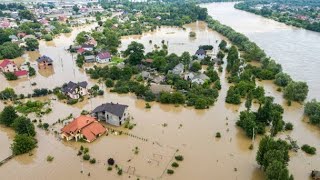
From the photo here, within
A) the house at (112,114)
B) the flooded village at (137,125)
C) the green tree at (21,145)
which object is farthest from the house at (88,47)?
the green tree at (21,145)

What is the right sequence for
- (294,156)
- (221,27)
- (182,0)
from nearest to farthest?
1. (294,156)
2. (221,27)
3. (182,0)

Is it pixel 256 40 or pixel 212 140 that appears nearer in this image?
pixel 212 140

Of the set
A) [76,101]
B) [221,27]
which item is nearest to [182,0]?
[221,27]

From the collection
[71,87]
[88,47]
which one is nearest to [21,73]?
[71,87]

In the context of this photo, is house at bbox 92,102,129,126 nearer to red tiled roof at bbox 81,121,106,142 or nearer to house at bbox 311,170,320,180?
red tiled roof at bbox 81,121,106,142

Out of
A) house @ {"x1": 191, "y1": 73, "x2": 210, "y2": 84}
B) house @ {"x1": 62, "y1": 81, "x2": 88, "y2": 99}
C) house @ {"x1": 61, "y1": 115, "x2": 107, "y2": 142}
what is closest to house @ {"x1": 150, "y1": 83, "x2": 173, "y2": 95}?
house @ {"x1": 191, "y1": 73, "x2": 210, "y2": 84}

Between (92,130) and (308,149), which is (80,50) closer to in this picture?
(92,130)

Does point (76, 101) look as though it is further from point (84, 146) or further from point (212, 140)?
point (212, 140)
